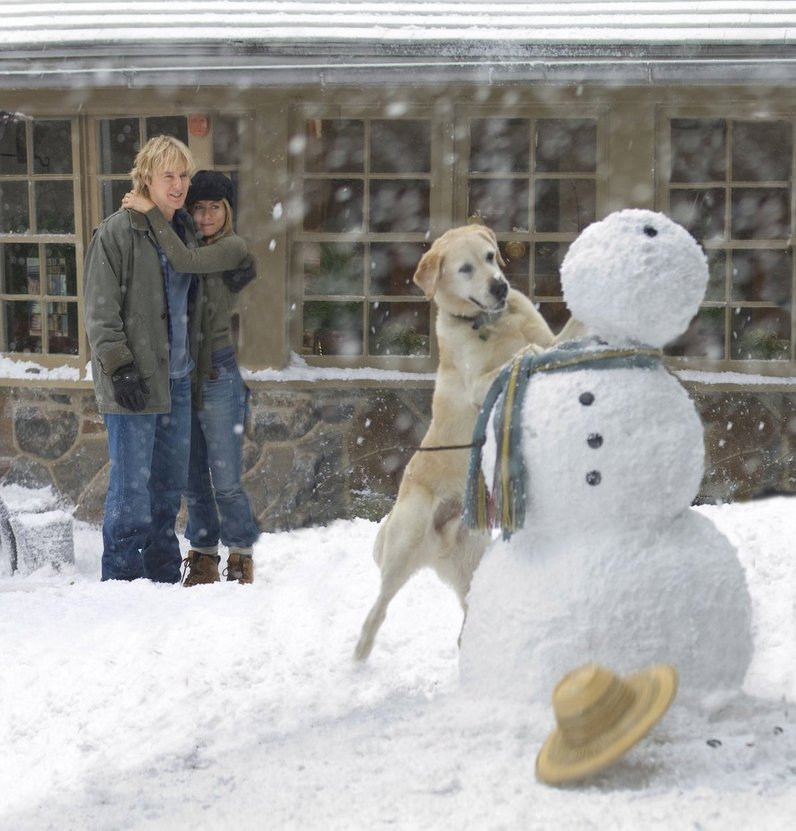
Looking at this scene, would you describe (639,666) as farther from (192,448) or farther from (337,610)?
(192,448)

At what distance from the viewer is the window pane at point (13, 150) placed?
26.0 feet

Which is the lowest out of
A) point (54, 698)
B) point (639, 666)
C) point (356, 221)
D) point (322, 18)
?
point (54, 698)

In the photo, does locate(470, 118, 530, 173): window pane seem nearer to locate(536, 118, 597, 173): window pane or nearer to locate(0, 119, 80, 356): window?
locate(536, 118, 597, 173): window pane

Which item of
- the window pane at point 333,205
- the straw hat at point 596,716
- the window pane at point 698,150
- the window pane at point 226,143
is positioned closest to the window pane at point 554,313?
the window pane at point 698,150

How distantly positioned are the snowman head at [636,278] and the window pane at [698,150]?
16.5ft

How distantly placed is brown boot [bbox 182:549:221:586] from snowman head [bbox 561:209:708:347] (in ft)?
10.2

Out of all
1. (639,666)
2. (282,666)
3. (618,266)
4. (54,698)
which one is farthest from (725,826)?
(54,698)

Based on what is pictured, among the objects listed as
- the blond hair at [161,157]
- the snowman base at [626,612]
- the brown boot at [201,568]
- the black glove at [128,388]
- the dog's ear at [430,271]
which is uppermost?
the blond hair at [161,157]

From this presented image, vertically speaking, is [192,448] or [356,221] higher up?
[356,221]

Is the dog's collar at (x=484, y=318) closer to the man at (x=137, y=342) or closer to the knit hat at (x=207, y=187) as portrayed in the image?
the man at (x=137, y=342)

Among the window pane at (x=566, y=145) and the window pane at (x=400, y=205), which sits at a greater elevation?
the window pane at (x=566, y=145)

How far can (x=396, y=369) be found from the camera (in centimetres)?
746

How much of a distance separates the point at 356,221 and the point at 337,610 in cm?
396

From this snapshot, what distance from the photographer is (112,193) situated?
7.92 meters
